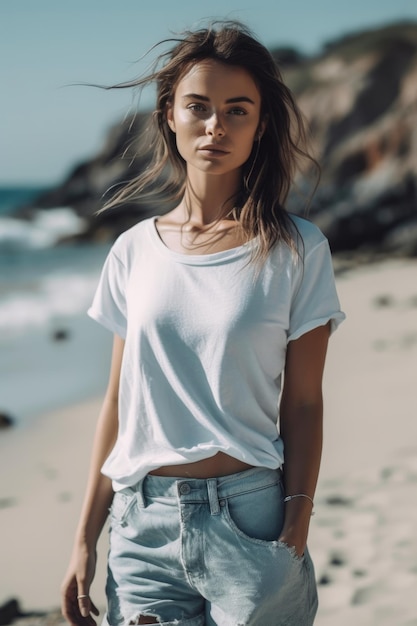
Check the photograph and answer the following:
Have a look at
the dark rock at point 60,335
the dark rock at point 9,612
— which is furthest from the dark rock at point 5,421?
the dark rock at point 60,335

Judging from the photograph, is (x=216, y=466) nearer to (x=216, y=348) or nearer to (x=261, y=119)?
(x=216, y=348)

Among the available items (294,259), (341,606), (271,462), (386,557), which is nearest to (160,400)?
(271,462)

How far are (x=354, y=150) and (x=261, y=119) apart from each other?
20939 millimetres

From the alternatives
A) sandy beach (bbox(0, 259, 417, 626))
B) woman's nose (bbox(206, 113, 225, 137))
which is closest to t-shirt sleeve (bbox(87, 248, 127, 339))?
woman's nose (bbox(206, 113, 225, 137))

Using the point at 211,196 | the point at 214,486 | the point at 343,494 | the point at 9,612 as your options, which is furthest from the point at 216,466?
the point at 343,494

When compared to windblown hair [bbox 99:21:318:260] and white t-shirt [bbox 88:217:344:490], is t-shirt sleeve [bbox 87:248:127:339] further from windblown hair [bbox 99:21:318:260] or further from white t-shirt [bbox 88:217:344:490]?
windblown hair [bbox 99:21:318:260]

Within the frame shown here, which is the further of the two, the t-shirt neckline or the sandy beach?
the sandy beach

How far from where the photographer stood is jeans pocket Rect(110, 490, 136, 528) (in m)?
2.23

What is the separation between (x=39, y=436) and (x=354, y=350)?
10.2ft

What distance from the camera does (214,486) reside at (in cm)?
211

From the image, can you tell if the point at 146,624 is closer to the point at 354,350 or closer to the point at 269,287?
the point at 269,287

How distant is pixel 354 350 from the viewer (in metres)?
8.60

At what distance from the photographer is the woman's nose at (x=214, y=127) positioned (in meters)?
2.25

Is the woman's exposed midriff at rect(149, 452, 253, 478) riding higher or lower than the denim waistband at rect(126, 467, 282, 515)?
higher
